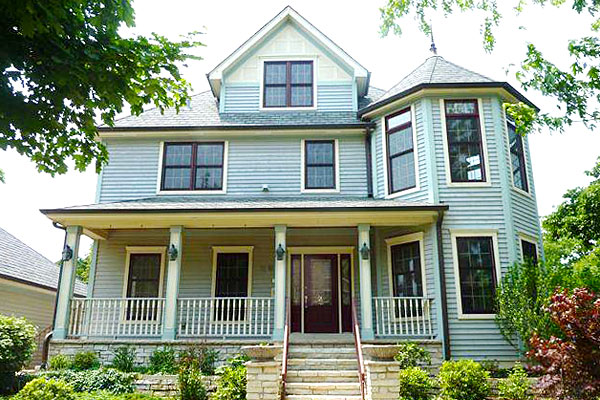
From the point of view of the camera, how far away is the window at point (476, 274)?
36.0 feet

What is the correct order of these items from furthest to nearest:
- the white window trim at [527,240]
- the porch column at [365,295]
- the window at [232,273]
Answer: the window at [232,273], the white window trim at [527,240], the porch column at [365,295]

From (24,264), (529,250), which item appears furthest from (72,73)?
(24,264)

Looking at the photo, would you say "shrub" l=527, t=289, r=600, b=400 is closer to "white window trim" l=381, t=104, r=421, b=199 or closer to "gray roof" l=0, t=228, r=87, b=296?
"white window trim" l=381, t=104, r=421, b=199

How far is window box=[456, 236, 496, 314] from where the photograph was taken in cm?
1098

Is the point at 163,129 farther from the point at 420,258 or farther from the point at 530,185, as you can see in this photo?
the point at 530,185

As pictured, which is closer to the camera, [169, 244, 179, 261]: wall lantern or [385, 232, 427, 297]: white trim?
[169, 244, 179, 261]: wall lantern

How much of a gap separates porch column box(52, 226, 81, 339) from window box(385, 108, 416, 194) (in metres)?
8.00

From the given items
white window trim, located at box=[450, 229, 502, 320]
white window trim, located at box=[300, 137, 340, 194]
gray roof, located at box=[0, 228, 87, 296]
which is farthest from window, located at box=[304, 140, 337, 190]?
gray roof, located at box=[0, 228, 87, 296]

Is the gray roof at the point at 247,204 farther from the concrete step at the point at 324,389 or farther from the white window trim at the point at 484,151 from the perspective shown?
the concrete step at the point at 324,389

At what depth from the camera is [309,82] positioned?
49.4 feet

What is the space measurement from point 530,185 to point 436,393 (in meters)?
6.69

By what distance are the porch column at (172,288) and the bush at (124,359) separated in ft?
2.55

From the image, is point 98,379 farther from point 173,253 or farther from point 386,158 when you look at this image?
point 386,158

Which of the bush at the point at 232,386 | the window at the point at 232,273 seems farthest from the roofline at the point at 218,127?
the bush at the point at 232,386
